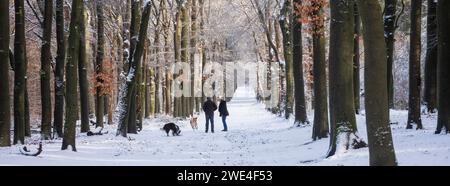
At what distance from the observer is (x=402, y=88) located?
42.0 m

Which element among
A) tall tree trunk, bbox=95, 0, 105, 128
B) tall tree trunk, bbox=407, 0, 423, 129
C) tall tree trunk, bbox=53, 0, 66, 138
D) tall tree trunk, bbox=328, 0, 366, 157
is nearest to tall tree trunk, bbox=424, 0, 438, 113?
tall tree trunk, bbox=407, 0, 423, 129

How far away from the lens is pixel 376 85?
8.48 m

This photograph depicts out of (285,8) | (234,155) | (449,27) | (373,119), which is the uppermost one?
(285,8)

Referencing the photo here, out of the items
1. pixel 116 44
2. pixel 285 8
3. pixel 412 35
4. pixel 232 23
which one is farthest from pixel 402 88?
pixel 412 35

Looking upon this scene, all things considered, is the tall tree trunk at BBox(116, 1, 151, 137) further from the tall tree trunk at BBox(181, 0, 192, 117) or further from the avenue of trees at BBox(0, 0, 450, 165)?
the tall tree trunk at BBox(181, 0, 192, 117)

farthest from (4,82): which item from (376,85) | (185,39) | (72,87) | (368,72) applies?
(185,39)

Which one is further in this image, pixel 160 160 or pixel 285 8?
pixel 285 8

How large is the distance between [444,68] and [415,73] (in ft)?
9.48

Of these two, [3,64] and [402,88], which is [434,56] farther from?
[402,88]

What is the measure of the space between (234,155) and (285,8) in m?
13.4

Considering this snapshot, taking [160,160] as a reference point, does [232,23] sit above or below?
above

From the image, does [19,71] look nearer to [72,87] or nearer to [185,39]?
[72,87]

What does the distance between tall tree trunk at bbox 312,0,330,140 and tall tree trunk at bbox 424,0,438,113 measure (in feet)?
12.0

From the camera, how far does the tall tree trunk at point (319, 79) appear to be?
16469 mm
